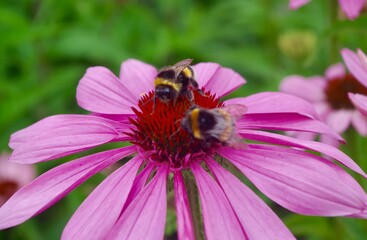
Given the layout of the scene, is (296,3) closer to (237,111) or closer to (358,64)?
(358,64)

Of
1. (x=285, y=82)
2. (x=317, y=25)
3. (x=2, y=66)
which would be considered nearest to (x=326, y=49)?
(x=317, y=25)

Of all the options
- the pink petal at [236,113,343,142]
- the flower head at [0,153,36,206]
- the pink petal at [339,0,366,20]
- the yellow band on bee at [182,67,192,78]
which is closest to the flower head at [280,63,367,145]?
the pink petal at [339,0,366,20]

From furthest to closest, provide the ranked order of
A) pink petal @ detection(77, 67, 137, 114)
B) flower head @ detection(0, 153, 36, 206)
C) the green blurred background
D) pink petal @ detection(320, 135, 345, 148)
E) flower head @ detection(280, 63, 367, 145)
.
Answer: flower head @ detection(0, 153, 36, 206), the green blurred background, flower head @ detection(280, 63, 367, 145), pink petal @ detection(320, 135, 345, 148), pink petal @ detection(77, 67, 137, 114)

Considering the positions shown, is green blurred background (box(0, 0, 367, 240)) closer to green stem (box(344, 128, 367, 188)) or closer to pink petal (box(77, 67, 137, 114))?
green stem (box(344, 128, 367, 188))

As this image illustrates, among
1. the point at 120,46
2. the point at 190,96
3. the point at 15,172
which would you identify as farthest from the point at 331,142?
the point at 15,172

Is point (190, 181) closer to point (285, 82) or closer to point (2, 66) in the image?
point (285, 82)

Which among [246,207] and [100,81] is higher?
[100,81]
